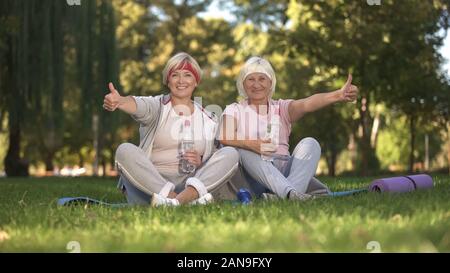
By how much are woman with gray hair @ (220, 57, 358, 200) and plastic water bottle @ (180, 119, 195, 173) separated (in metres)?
0.27

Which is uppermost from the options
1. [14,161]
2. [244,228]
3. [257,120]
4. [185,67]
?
[185,67]

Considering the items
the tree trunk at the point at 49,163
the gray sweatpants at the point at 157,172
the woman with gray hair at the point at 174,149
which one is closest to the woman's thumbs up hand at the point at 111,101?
the woman with gray hair at the point at 174,149

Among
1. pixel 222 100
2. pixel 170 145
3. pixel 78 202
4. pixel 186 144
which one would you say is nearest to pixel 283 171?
pixel 186 144

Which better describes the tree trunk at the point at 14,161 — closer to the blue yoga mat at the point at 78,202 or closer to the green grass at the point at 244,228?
the blue yoga mat at the point at 78,202

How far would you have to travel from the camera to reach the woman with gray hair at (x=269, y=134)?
4902 millimetres

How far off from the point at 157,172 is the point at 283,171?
1.12 metres

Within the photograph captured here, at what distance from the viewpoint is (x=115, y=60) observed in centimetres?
1539

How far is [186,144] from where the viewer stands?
16.6 ft

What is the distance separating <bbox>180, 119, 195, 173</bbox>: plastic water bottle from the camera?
5.00 metres

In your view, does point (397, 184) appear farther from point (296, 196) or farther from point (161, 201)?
point (161, 201)

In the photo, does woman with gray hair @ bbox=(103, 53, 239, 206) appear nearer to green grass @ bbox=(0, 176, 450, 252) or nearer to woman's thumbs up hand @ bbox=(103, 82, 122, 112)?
woman's thumbs up hand @ bbox=(103, 82, 122, 112)

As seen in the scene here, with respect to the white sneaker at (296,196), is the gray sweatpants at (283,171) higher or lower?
higher

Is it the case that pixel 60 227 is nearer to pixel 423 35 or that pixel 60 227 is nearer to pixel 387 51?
pixel 387 51

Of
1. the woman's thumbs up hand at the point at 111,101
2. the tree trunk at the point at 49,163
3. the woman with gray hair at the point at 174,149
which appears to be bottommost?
the tree trunk at the point at 49,163
